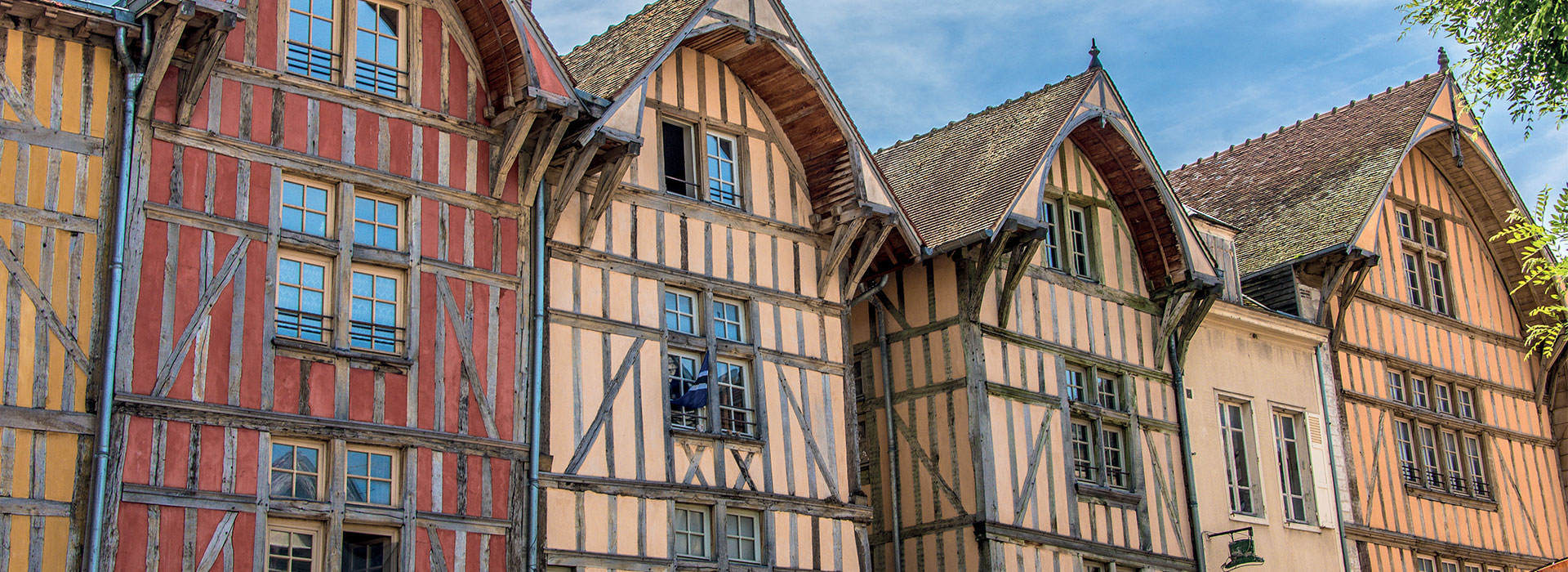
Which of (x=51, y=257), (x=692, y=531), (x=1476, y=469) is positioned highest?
(x=1476, y=469)

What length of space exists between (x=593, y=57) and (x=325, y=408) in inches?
230

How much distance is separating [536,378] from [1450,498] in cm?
1494

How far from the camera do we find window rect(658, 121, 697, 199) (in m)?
18.3

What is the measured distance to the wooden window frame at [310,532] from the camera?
46.6 feet

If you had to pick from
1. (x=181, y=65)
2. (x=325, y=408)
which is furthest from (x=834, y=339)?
(x=181, y=65)

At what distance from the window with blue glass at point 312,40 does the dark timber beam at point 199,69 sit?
967 mm

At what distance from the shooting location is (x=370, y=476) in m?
14.9

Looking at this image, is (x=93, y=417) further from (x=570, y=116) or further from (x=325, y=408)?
(x=570, y=116)

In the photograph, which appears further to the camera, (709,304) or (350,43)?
(709,304)

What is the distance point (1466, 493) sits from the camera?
84.0 ft

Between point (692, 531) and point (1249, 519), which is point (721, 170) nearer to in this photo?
point (692, 531)

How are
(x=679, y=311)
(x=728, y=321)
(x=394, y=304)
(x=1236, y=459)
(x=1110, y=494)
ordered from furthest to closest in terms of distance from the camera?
(x=1236, y=459)
(x=1110, y=494)
(x=728, y=321)
(x=679, y=311)
(x=394, y=304)

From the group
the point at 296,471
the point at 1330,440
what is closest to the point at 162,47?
the point at 296,471

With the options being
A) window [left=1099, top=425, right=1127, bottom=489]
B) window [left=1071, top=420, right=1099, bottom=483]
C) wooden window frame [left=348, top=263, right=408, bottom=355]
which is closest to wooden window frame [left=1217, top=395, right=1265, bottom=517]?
window [left=1099, top=425, right=1127, bottom=489]
